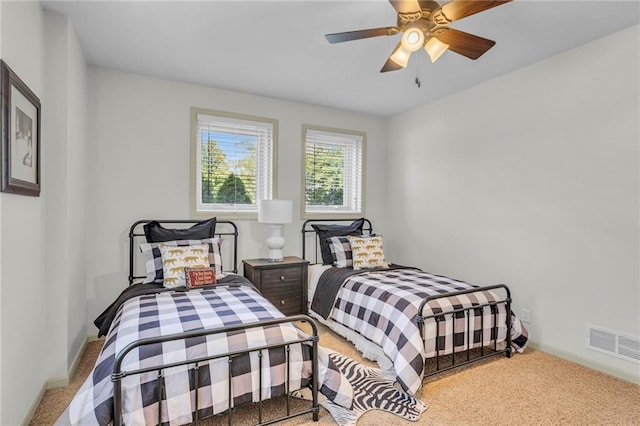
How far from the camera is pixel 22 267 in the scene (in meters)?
1.92

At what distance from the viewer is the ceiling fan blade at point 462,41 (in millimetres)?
1975

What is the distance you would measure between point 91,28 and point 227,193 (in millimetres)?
1845

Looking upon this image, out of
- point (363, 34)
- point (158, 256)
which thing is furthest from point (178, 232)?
point (363, 34)

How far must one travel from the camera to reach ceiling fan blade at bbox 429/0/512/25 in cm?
169

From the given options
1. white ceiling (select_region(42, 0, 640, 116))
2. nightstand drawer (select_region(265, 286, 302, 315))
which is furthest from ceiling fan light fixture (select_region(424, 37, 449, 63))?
nightstand drawer (select_region(265, 286, 302, 315))

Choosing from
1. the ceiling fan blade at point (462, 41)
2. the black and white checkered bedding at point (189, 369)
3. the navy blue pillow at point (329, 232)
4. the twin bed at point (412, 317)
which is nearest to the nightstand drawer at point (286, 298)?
the twin bed at point (412, 317)

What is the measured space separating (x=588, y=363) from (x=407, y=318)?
1.54m

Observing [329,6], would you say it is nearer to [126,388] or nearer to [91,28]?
[91,28]

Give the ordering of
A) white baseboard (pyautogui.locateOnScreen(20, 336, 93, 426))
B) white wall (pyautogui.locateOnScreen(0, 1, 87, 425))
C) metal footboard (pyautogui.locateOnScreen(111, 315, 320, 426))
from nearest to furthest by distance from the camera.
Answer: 1. metal footboard (pyautogui.locateOnScreen(111, 315, 320, 426))
2. white wall (pyautogui.locateOnScreen(0, 1, 87, 425))
3. white baseboard (pyautogui.locateOnScreen(20, 336, 93, 426))

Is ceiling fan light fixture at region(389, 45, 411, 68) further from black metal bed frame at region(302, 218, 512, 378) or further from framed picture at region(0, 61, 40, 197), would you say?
framed picture at region(0, 61, 40, 197)

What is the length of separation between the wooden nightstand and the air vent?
8.13ft

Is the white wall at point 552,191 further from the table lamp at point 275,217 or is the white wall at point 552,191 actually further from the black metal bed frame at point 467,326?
the table lamp at point 275,217

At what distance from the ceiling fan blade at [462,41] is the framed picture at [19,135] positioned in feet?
7.43

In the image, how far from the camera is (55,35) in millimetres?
2350
